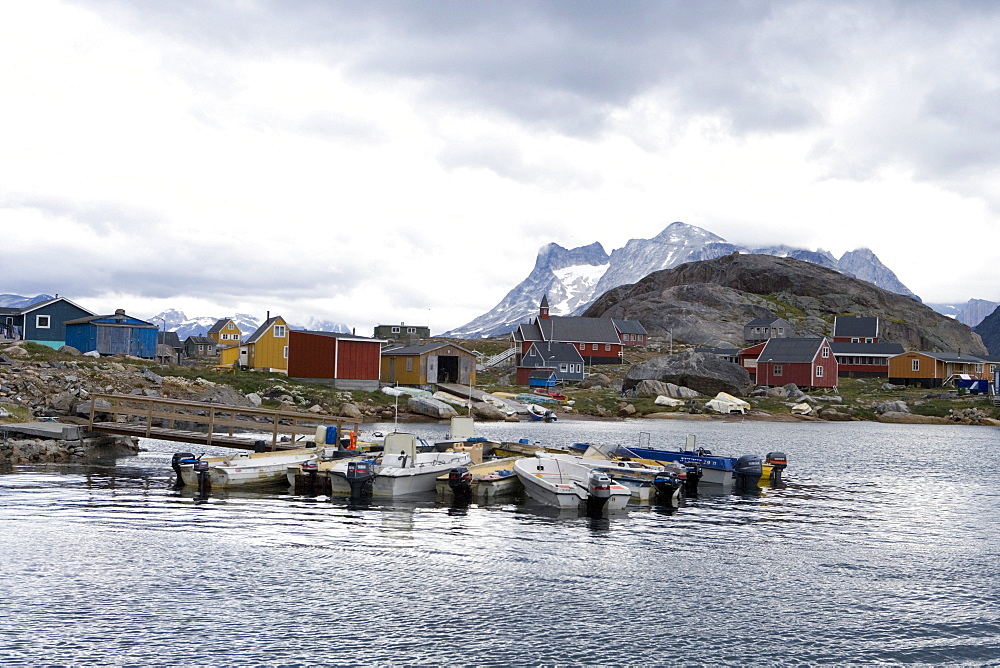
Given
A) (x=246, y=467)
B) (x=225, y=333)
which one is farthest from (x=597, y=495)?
(x=225, y=333)

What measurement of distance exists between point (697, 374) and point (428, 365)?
1325 inches

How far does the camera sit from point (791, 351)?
382 ft

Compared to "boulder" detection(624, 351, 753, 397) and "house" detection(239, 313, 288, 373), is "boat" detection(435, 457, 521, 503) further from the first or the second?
"boulder" detection(624, 351, 753, 397)

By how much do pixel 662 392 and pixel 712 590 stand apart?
79628 millimetres

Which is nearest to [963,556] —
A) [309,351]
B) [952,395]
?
[309,351]

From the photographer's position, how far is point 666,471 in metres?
35.8

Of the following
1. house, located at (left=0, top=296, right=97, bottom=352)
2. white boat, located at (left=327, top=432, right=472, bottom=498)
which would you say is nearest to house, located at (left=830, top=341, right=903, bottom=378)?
house, located at (left=0, top=296, right=97, bottom=352)

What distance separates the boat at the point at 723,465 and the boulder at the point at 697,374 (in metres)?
59.7

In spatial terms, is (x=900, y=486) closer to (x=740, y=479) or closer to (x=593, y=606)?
(x=740, y=479)

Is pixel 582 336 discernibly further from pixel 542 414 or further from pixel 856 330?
pixel 542 414

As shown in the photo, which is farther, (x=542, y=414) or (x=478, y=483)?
(x=542, y=414)

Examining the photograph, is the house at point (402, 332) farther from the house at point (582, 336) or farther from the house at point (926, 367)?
the house at point (926, 367)

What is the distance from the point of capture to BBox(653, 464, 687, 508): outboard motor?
34219mm

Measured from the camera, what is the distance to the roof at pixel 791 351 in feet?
375
